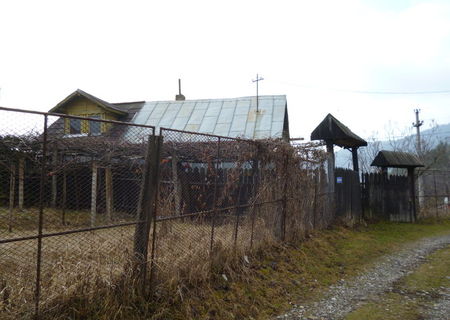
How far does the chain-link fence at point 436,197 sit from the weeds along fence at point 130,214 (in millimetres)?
7100

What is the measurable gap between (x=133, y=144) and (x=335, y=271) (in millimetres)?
4140

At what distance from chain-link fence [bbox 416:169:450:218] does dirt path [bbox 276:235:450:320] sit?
222 inches

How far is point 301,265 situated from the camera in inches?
231

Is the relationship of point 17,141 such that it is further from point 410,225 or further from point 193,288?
point 410,225

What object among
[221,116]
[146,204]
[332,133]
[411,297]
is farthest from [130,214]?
[221,116]

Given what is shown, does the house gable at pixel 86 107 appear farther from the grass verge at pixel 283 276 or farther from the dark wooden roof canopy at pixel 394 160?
the dark wooden roof canopy at pixel 394 160

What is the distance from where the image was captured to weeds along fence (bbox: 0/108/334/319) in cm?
305

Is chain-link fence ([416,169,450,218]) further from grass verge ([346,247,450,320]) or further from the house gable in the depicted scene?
the house gable

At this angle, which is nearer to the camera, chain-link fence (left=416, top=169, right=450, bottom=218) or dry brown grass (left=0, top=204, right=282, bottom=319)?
dry brown grass (left=0, top=204, right=282, bottom=319)

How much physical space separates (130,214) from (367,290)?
375 cm

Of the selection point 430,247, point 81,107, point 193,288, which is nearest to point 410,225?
point 430,247

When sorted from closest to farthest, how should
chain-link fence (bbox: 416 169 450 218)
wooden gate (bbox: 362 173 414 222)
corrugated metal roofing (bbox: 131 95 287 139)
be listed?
wooden gate (bbox: 362 173 414 222), chain-link fence (bbox: 416 169 450 218), corrugated metal roofing (bbox: 131 95 287 139)

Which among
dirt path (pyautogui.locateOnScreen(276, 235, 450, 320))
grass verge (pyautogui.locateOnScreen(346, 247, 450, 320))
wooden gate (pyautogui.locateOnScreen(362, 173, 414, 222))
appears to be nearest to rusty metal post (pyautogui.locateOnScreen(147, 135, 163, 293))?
dirt path (pyautogui.locateOnScreen(276, 235, 450, 320))

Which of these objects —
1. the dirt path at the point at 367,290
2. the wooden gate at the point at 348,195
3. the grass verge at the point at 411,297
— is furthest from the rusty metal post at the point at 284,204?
the wooden gate at the point at 348,195
